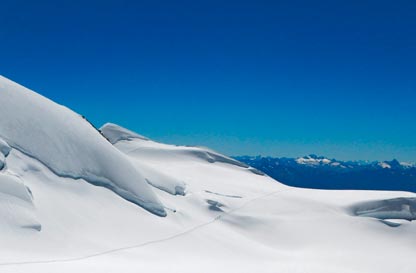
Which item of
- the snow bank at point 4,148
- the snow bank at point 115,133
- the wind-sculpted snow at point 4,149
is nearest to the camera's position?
the wind-sculpted snow at point 4,149

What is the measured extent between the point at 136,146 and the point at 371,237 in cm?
6790

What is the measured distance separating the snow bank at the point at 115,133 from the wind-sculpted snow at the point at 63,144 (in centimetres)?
6268

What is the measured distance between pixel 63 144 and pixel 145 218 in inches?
454

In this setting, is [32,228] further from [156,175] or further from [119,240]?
[156,175]

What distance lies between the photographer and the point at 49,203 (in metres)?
37.8

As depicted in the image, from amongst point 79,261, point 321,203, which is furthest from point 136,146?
point 79,261

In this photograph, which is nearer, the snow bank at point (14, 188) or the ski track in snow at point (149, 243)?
the ski track in snow at point (149, 243)

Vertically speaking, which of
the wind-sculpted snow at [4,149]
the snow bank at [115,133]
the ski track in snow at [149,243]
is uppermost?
the snow bank at [115,133]

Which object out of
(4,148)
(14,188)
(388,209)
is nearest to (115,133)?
(388,209)

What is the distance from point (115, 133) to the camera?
4705 inches

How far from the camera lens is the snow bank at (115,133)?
4651 inches

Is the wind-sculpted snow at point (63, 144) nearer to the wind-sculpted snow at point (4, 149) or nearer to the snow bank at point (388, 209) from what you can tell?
the wind-sculpted snow at point (4, 149)

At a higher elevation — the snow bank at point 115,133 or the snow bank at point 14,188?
the snow bank at point 115,133

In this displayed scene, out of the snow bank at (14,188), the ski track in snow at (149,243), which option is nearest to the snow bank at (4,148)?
the snow bank at (14,188)
